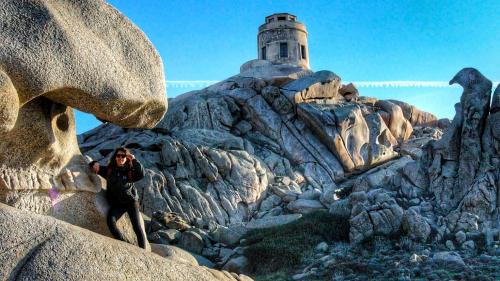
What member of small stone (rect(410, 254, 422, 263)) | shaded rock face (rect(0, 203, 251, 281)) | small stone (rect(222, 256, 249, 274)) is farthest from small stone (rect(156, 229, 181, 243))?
shaded rock face (rect(0, 203, 251, 281))

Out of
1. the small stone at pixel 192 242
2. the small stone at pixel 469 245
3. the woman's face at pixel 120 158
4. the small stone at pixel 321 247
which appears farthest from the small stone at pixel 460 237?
the woman's face at pixel 120 158

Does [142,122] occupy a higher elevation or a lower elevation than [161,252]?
higher

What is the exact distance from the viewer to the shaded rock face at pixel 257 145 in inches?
838

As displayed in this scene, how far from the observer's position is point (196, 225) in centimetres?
1800

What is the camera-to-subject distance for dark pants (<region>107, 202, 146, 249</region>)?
17.4ft

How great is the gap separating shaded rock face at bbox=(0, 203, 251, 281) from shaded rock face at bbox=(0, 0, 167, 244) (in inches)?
20.0

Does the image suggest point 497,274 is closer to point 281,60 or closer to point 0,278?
point 0,278

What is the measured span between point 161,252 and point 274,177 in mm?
19225

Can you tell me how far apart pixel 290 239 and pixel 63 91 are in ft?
36.2

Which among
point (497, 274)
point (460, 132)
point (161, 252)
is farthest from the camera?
point (460, 132)

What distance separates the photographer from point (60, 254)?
13.9ft

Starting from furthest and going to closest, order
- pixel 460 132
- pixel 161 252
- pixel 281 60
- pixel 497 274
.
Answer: pixel 281 60 < pixel 460 132 < pixel 497 274 < pixel 161 252

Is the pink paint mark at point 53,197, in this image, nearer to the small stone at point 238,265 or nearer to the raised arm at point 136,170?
the raised arm at point 136,170

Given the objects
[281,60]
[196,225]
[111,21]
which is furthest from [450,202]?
[281,60]
